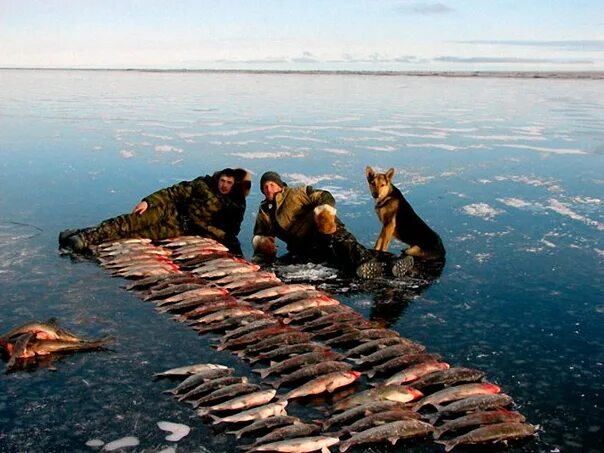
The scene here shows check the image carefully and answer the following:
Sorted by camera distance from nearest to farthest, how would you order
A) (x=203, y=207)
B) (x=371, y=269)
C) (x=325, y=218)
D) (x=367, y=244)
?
(x=371, y=269) → (x=325, y=218) → (x=367, y=244) → (x=203, y=207)

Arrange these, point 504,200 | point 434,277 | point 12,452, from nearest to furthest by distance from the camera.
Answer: point 12,452 → point 434,277 → point 504,200

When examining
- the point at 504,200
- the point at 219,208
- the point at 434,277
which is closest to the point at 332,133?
the point at 504,200

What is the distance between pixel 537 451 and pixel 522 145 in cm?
1998

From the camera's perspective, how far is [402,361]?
6.55 metres

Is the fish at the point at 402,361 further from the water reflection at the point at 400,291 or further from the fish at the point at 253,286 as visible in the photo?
the fish at the point at 253,286

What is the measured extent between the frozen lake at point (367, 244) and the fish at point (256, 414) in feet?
0.55

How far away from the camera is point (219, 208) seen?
1173 centimetres

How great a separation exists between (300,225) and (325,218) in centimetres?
79

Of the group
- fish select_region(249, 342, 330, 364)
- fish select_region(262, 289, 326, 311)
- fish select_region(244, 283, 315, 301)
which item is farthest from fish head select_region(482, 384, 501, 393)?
fish select_region(244, 283, 315, 301)

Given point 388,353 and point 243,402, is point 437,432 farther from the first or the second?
point 243,402

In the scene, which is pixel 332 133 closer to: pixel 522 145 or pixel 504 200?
pixel 522 145

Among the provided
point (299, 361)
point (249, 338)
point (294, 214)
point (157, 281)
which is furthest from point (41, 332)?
point (294, 214)

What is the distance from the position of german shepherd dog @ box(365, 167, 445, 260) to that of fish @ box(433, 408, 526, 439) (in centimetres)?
479

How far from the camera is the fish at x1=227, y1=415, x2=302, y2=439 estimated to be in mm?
5352
